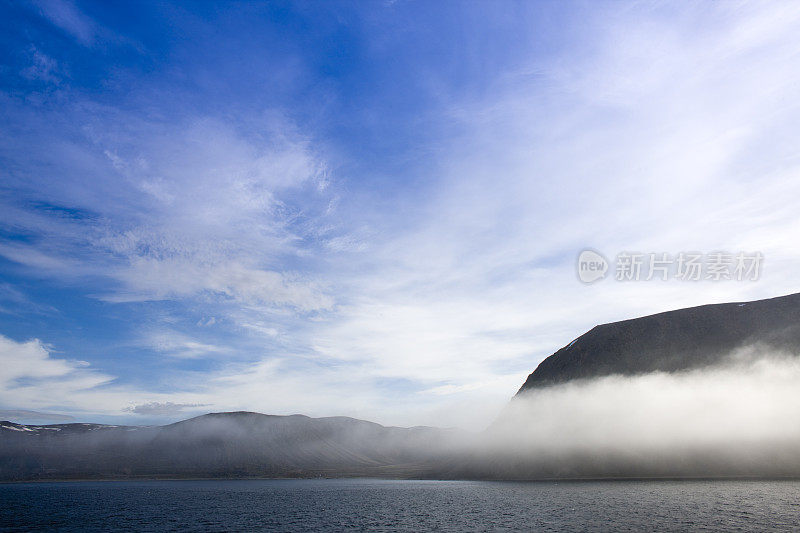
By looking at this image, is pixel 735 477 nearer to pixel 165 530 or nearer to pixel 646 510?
pixel 646 510

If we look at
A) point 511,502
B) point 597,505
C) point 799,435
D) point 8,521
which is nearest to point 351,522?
point 511,502

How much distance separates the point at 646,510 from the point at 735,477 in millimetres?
130130

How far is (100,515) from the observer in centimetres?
12588

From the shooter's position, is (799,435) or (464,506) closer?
(464,506)

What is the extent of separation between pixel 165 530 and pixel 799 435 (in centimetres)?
24266

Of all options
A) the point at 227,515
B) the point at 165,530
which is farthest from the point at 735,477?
the point at 165,530

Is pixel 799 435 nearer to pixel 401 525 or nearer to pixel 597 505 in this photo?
pixel 597 505

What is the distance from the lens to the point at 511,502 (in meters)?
131

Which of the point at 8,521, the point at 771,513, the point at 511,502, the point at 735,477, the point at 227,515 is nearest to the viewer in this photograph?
the point at 771,513

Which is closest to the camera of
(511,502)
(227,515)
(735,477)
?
(227,515)

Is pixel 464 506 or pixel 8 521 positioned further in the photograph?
pixel 464 506

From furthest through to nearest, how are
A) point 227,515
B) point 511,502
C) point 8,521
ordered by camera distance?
1. point 511,502
2. point 227,515
3. point 8,521

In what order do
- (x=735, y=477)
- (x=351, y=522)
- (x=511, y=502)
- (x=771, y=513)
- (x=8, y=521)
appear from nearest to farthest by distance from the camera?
(x=771, y=513), (x=351, y=522), (x=8, y=521), (x=511, y=502), (x=735, y=477)

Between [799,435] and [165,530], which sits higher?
[799,435]
